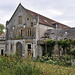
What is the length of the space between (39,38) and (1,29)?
3994 cm

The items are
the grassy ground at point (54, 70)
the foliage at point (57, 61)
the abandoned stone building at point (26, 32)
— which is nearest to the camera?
the grassy ground at point (54, 70)

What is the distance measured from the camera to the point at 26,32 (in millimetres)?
23203

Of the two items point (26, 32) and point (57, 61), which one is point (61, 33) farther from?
point (57, 61)

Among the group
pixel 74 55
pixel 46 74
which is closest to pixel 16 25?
pixel 74 55

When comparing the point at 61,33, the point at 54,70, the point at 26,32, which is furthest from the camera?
the point at 26,32

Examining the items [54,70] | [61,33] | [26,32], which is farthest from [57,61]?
[26,32]

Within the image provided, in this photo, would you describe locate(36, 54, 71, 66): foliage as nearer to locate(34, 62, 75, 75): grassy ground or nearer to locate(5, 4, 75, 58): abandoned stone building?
locate(34, 62, 75, 75): grassy ground

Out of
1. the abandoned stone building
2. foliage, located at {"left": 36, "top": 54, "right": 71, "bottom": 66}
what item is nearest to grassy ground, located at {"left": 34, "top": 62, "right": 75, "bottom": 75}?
foliage, located at {"left": 36, "top": 54, "right": 71, "bottom": 66}

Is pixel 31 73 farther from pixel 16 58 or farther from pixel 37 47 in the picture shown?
pixel 37 47

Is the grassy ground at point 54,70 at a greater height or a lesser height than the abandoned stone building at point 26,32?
lesser

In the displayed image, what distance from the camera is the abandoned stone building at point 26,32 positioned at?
22047 mm

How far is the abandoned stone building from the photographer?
22.0m

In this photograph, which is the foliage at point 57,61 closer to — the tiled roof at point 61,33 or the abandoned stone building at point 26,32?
the tiled roof at point 61,33

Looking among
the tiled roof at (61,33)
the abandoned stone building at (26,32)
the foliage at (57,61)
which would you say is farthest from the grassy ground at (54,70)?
the tiled roof at (61,33)
